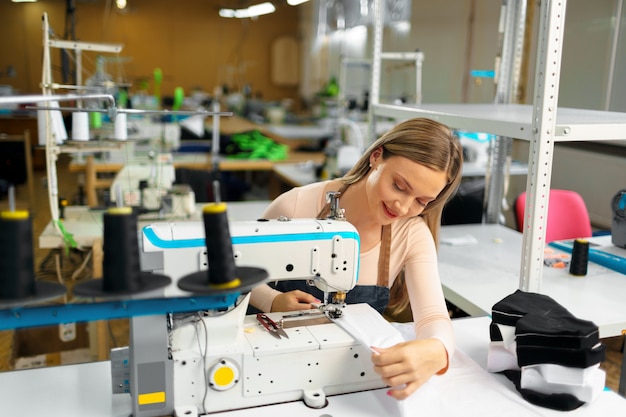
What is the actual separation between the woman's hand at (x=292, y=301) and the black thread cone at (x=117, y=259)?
25.0 inches

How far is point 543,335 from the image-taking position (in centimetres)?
119

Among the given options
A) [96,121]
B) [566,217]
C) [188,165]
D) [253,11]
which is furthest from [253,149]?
[253,11]

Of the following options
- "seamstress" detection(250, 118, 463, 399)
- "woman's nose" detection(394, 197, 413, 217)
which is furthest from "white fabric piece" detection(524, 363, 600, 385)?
"woman's nose" detection(394, 197, 413, 217)

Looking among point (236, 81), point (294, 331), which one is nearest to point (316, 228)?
point (294, 331)

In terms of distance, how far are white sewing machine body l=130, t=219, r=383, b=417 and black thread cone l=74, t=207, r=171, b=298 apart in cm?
20

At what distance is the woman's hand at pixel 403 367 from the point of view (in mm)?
1155

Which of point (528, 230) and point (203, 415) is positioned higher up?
point (528, 230)

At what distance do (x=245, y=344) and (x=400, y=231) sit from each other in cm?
62

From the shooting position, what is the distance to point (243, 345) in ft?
3.82

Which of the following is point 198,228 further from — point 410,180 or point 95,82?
point 95,82

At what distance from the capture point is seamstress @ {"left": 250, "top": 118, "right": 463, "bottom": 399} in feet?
3.97

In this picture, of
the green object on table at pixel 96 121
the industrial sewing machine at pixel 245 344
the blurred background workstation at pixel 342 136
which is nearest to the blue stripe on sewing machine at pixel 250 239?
the industrial sewing machine at pixel 245 344

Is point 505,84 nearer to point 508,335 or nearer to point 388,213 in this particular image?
point 388,213

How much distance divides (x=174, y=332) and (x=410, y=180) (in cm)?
65
